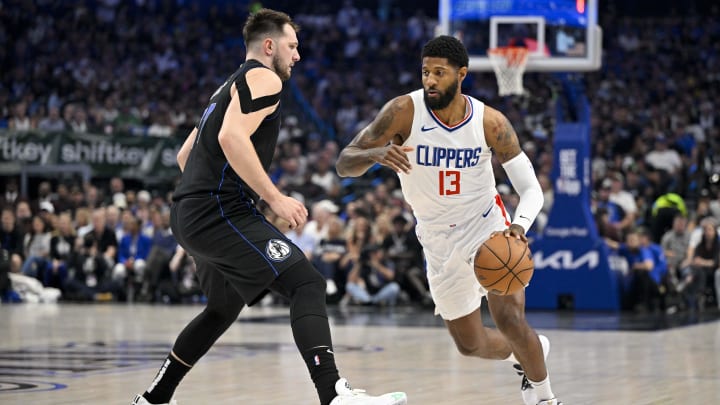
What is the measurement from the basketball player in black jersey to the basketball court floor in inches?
45.0

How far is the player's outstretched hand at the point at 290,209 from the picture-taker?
5.65 meters

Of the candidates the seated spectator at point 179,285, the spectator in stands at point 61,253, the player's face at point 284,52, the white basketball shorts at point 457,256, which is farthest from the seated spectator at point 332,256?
the player's face at point 284,52

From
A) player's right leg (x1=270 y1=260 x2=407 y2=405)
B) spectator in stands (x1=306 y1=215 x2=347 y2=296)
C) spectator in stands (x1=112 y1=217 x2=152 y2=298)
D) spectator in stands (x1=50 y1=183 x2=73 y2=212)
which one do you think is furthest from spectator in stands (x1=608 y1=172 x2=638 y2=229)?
player's right leg (x1=270 y1=260 x2=407 y2=405)

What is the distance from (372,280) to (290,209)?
1238 cm

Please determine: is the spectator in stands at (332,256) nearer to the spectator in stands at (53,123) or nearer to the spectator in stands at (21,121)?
the spectator in stands at (53,123)

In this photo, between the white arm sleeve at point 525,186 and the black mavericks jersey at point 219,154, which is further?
the white arm sleeve at point 525,186

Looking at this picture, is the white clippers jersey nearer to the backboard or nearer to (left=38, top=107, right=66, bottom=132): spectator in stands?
the backboard

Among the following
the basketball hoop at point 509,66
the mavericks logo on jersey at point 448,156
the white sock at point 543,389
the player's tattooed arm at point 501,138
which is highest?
the basketball hoop at point 509,66

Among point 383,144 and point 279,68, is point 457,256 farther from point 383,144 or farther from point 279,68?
point 279,68

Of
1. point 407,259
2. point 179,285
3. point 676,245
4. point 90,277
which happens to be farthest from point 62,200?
point 676,245

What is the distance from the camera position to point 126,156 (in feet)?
75.1

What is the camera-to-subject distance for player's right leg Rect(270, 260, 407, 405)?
18.2 ft

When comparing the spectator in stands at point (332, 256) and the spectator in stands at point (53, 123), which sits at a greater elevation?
the spectator in stands at point (53, 123)

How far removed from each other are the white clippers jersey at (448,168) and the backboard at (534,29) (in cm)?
936
